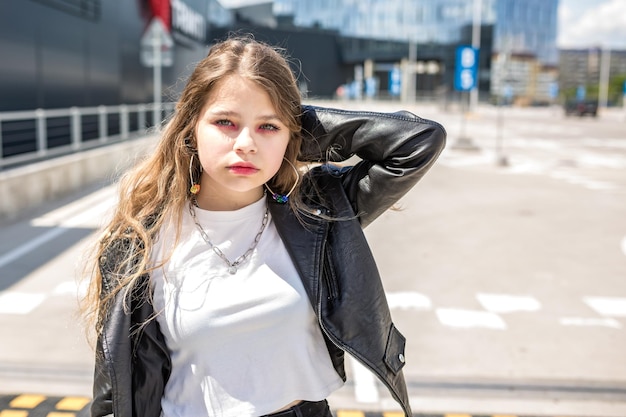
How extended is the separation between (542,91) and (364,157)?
113 meters

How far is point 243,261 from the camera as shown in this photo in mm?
1747

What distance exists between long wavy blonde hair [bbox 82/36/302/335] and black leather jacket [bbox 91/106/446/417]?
0.04 meters

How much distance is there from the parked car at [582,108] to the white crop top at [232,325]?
181 ft

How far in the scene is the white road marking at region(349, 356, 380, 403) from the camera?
399 centimetres

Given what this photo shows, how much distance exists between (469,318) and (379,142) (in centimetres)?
395

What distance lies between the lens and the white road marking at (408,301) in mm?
5781

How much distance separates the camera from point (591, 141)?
90.6 feet

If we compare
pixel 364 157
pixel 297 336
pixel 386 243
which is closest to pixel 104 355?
pixel 297 336

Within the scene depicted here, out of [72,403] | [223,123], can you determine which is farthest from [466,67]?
[223,123]

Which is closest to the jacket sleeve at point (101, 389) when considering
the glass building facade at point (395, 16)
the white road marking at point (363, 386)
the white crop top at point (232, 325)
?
the white crop top at point (232, 325)

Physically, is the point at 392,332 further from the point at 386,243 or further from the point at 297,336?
the point at 386,243

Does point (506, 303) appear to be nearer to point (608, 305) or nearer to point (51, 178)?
point (608, 305)

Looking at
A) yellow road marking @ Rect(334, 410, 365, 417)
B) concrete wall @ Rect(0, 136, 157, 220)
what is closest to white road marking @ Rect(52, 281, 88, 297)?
concrete wall @ Rect(0, 136, 157, 220)

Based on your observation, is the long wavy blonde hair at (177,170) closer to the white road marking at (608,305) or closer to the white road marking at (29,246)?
the white road marking at (608,305)
